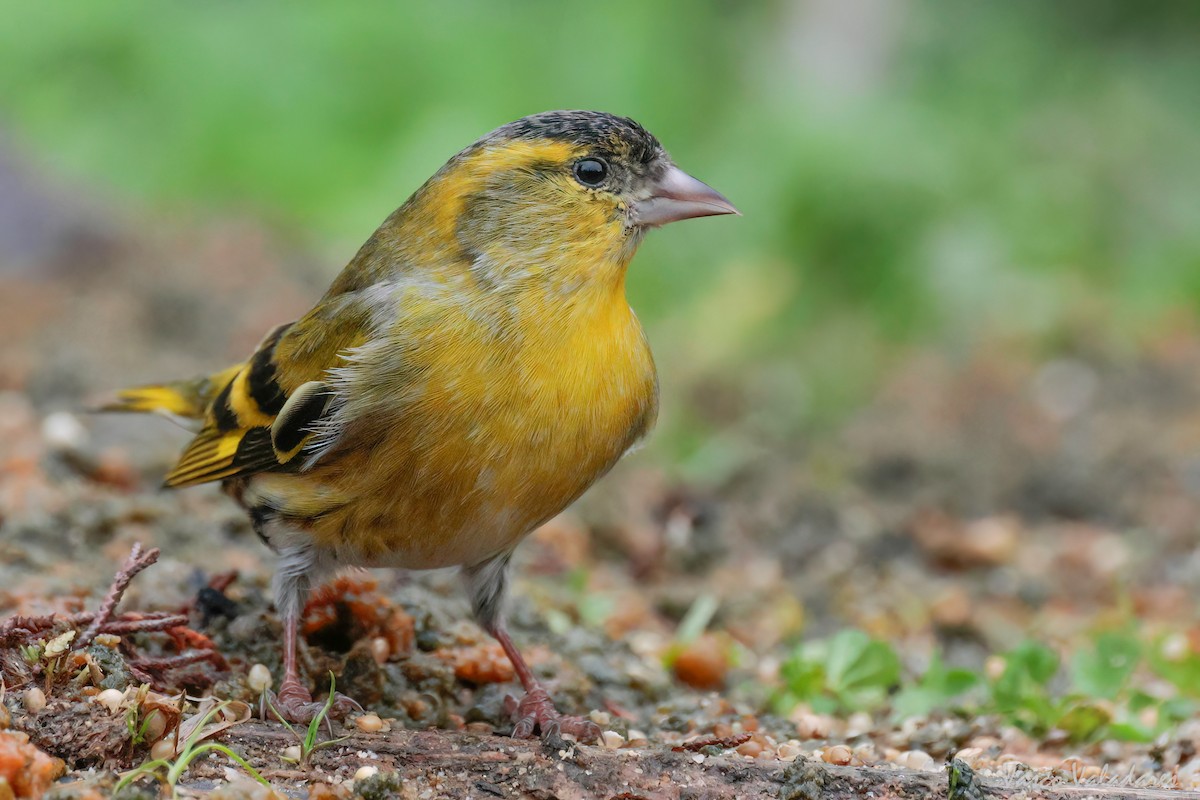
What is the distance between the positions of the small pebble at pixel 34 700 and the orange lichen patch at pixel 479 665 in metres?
1.26

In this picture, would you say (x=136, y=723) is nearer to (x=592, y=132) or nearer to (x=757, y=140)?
(x=592, y=132)

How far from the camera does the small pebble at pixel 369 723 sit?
11.1 ft

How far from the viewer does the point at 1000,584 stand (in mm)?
5797

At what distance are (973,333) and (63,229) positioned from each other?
222 inches

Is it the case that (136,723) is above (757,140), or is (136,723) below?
below

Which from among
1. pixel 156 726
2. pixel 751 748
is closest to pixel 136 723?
pixel 156 726

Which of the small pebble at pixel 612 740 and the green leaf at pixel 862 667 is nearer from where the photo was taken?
the small pebble at pixel 612 740

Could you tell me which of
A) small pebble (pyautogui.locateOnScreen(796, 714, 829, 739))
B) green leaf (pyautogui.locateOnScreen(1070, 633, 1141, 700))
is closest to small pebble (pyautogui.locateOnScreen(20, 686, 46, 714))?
small pebble (pyautogui.locateOnScreen(796, 714, 829, 739))

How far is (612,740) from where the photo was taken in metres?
3.60

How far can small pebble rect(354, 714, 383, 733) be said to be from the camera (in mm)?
3373

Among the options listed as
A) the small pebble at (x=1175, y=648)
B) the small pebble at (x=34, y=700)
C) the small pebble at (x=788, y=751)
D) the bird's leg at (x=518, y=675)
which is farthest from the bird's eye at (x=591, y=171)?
the small pebble at (x=1175, y=648)

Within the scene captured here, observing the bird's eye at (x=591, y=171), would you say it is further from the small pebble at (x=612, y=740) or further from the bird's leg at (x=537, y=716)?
the small pebble at (x=612, y=740)

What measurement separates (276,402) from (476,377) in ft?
2.67

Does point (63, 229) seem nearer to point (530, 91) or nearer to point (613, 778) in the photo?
point (530, 91)
